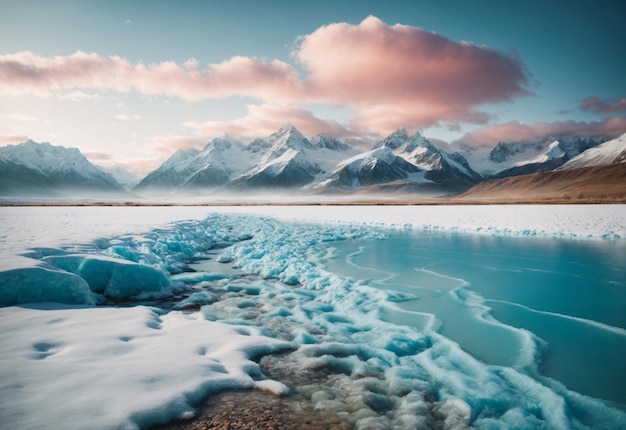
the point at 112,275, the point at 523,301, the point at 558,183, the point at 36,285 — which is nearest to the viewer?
the point at 36,285

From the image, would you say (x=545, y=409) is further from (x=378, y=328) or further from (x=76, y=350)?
(x=76, y=350)

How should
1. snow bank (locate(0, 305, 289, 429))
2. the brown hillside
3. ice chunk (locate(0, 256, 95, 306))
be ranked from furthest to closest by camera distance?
1. the brown hillside
2. ice chunk (locate(0, 256, 95, 306))
3. snow bank (locate(0, 305, 289, 429))

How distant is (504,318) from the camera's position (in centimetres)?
738

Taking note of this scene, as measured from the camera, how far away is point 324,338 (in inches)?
249

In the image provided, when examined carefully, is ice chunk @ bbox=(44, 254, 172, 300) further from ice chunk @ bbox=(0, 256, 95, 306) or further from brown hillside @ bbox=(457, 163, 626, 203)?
brown hillside @ bbox=(457, 163, 626, 203)

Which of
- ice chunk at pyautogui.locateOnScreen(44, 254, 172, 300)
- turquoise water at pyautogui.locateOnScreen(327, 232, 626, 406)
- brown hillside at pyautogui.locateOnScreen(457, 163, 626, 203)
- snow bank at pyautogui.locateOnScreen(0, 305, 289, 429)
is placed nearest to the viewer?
snow bank at pyautogui.locateOnScreen(0, 305, 289, 429)

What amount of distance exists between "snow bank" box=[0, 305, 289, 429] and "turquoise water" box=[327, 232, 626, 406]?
3894 millimetres

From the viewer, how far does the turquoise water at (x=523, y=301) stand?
5434 millimetres

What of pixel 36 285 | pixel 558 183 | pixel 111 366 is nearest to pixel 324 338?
pixel 111 366

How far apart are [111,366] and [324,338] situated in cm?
348

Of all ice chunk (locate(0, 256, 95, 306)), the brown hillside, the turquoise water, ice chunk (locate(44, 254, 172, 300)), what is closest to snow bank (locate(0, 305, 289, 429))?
ice chunk (locate(0, 256, 95, 306))

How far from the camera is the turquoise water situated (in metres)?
5.43

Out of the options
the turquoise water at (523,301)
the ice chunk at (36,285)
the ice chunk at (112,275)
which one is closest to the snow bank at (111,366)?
the ice chunk at (36,285)

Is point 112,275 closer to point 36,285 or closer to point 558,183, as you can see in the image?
point 36,285
